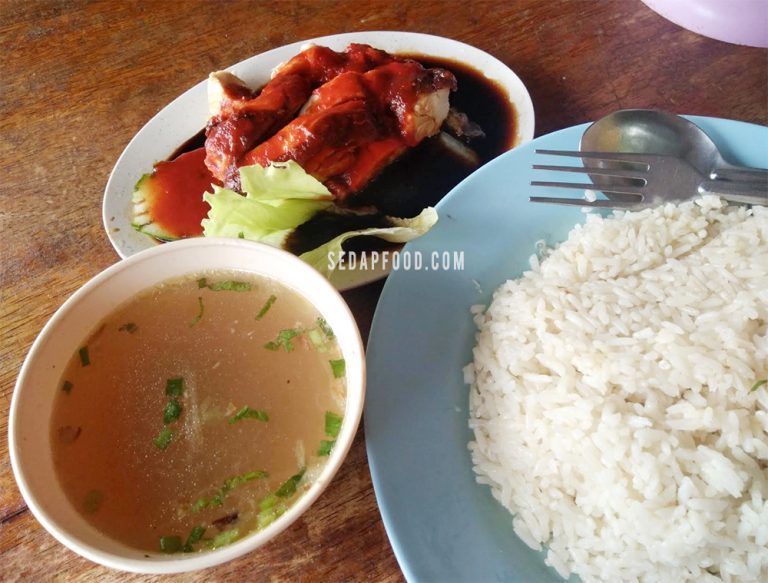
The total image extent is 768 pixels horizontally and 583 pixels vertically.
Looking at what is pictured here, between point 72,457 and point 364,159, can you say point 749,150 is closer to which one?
point 364,159

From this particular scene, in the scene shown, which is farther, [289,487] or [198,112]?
[198,112]

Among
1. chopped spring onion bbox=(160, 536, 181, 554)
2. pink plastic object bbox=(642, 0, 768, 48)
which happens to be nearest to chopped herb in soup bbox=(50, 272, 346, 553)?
chopped spring onion bbox=(160, 536, 181, 554)

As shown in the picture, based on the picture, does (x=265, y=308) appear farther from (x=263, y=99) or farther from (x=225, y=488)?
(x=263, y=99)

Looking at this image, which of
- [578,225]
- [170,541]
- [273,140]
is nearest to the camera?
[170,541]

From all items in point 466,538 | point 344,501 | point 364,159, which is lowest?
point 344,501

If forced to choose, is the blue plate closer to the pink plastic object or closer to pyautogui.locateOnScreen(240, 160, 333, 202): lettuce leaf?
pyautogui.locateOnScreen(240, 160, 333, 202): lettuce leaf

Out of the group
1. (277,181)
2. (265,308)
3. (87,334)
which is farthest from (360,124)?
(87,334)

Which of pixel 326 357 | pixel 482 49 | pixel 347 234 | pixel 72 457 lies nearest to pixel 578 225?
pixel 347 234
